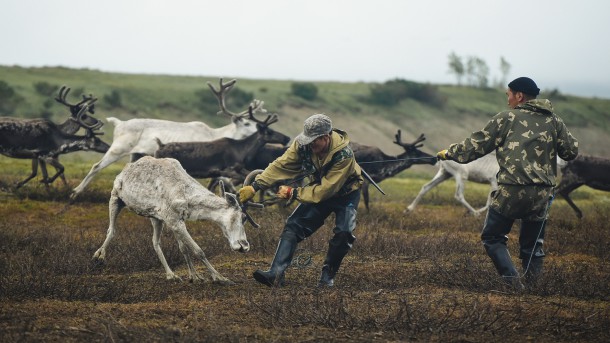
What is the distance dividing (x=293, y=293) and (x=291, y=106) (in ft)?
132

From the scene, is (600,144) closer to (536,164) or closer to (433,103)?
(433,103)

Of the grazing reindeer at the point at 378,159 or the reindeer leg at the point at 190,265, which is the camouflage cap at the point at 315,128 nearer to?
the reindeer leg at the point at 190,265

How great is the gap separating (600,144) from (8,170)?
4538cm

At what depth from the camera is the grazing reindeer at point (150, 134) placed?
17234 mm

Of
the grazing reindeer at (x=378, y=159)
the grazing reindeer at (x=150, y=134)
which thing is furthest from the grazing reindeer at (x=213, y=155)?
the grazing reindeer at (x=378, y=159)

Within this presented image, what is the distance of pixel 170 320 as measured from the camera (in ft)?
24.1

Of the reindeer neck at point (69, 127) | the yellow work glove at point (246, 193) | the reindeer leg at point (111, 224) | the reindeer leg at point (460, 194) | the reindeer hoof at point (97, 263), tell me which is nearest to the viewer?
the yellow work glove at point (246, 193)

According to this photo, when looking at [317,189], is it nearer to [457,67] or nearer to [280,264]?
[280,264]

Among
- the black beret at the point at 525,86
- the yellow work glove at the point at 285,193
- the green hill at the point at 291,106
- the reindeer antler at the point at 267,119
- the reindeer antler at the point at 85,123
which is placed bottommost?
the green hill at the point at 291,106

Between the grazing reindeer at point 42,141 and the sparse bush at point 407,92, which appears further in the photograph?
the sparse bush at point 407,92

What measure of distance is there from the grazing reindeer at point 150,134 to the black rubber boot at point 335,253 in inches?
337

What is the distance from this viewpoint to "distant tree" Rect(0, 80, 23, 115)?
37.0 m

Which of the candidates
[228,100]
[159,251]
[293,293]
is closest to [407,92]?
[228,100]

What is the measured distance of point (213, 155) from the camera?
1644 centimetres
